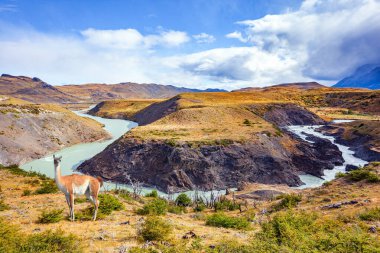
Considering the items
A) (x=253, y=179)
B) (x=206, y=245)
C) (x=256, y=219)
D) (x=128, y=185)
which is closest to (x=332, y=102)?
(x=253, y=179)

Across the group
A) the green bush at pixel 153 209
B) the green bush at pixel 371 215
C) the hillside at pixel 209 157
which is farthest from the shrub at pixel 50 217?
the hillside at pixel 209 157

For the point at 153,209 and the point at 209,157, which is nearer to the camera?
the point at 153,209

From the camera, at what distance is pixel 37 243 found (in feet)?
36.6

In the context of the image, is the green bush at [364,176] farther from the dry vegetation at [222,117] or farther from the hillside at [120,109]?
the hillside at [120,109]

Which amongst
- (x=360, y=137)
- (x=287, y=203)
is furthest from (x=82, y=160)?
(x=360, y=137)

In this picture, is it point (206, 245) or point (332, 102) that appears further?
point (332, 102)

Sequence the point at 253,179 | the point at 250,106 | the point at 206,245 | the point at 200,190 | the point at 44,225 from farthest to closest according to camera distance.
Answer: the point at 250,106, the point at 253,179, the point at 200,190, the point at 44,225, the point at 206,245

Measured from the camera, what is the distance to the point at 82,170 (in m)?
53.0

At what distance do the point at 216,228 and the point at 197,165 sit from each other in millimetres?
30738

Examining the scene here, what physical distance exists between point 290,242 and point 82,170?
46910 mm

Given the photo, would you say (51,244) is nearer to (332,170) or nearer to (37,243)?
(37,243)

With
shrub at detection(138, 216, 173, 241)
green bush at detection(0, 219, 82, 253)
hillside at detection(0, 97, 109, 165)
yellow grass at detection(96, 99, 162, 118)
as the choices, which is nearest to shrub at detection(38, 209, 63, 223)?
green bush at detection(0, 219, 82, 253)

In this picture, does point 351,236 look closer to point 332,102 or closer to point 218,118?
point 218,118

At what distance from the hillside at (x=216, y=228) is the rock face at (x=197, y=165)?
20.4 metres
